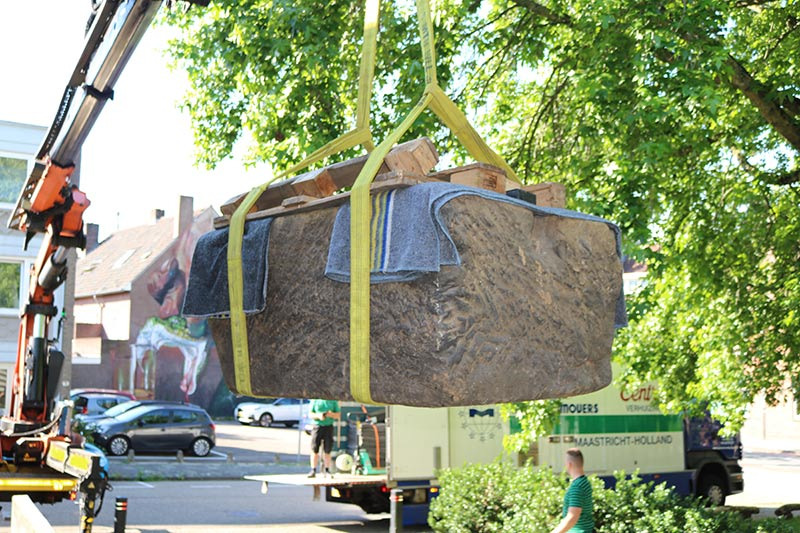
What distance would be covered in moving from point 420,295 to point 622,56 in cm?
598

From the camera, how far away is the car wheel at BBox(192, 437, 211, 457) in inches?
1006

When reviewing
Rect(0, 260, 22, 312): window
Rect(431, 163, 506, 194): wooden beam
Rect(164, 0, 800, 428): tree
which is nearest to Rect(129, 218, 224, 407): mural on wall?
Rect(0, 260, 22, 312): window

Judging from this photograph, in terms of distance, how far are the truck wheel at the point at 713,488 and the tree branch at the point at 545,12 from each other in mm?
11577

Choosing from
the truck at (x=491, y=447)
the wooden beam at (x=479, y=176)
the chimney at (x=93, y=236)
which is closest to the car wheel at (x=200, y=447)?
the truck at (x=491, y=447)

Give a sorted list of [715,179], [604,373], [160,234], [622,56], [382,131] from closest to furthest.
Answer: [604,373]
[622,56]
[382,131]
[715,179]
[160,234]

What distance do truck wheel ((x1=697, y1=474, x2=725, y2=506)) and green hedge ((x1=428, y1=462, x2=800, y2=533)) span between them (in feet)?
22.8

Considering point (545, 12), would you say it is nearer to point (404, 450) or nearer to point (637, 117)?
point (637, 117)

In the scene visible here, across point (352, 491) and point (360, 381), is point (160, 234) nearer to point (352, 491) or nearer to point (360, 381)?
point (352, 491)

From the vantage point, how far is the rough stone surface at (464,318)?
2408 millimetres

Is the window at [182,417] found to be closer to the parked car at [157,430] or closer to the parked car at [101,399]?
the parked car at [157,430]

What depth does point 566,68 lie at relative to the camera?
9.02 metres

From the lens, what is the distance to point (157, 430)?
2502 cm

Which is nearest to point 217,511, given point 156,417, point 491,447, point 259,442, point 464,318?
point 491,447

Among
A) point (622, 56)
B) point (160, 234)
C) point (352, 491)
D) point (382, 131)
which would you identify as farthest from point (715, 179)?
point (160, 234)
